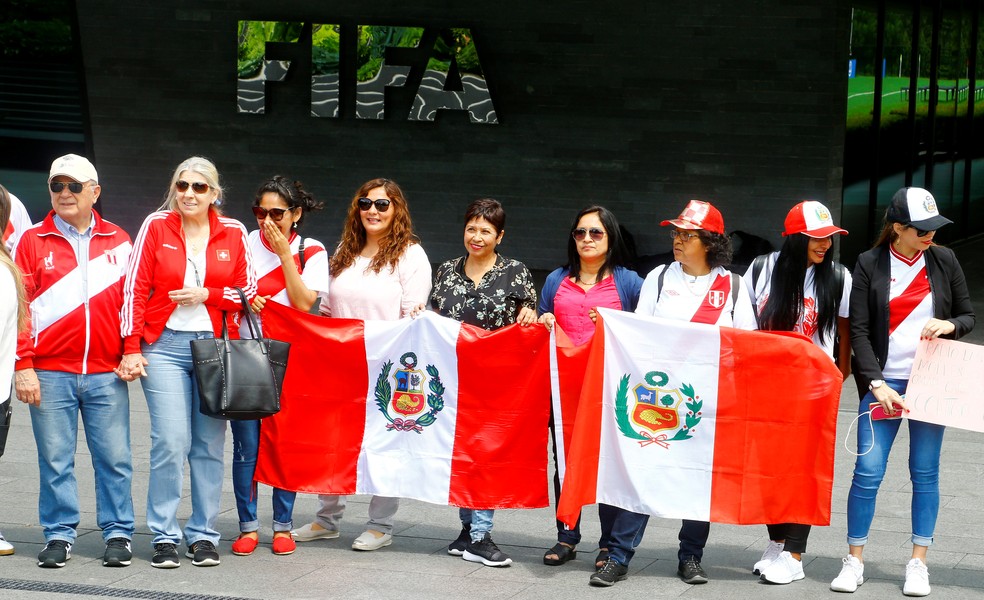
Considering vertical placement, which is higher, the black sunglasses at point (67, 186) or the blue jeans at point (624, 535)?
the black sunglasses at point (67, 186)

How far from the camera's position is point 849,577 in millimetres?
6027

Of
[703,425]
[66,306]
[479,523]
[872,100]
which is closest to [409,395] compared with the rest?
[479,523]

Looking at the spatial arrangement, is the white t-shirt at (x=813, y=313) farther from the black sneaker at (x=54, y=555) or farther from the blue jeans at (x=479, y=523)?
the black sneaker at (x=54, y=555)

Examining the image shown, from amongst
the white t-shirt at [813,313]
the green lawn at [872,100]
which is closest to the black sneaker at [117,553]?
the white t-shirt at [813,313]

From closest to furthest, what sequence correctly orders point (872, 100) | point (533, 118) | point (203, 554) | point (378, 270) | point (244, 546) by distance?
point (203, 554) < point (244, 546) < point (378, 270) < point (533, 118) < point (872, 100)

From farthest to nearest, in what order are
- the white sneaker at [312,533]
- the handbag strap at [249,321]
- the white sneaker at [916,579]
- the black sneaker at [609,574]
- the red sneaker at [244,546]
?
the white sneaker at [312,533]
the red sneaker at [244,546]
the handbag strap at [249,321]
the black sneaker at [609,574]
the white sneaker at [916,579]

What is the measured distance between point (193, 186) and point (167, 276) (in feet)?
1.43

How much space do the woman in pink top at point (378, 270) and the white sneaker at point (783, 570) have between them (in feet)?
6.20

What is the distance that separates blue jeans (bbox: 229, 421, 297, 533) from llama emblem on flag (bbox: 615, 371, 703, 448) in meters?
1.71

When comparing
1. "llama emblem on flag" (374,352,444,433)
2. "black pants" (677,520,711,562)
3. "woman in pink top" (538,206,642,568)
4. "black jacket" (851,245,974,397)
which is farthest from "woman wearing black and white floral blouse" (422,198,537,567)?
"black jacket" (851,245,974,397)

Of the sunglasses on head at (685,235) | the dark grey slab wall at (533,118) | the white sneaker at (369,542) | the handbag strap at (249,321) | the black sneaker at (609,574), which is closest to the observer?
the black sneaker at (609,574)

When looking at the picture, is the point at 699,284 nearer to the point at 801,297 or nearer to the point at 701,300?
the point at 701,300

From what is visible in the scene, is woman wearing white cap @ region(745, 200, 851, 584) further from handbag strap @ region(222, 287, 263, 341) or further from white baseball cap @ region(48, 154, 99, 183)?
white baseball cap @ region(48, 154, 99, 183)

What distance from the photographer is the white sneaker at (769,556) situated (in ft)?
20.5
